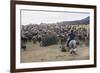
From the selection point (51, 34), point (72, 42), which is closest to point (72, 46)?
point (72, 42)

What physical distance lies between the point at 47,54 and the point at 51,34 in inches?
8.6

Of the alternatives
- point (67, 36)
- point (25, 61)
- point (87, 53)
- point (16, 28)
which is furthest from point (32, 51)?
point (87, 53)

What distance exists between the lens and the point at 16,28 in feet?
6.09

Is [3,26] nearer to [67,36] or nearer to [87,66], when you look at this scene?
[67,36]

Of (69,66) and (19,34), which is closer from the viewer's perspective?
(19,34)

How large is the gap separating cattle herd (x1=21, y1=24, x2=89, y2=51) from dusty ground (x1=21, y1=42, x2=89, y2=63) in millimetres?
43

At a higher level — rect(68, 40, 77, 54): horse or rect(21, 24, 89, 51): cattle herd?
rect(21, 24, 89, 51): cattle herd

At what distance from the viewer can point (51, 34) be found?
6.54 feet

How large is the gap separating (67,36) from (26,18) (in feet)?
1.62

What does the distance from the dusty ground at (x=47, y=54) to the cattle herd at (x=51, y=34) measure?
0.14 feet

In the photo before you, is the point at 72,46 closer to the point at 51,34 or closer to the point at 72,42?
the point at 72,42

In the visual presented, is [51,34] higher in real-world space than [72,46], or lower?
higher

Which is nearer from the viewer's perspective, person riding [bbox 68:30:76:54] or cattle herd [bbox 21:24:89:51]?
cattle herd [bbox 21:24:89:51]

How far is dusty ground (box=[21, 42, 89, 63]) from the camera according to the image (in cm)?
192
